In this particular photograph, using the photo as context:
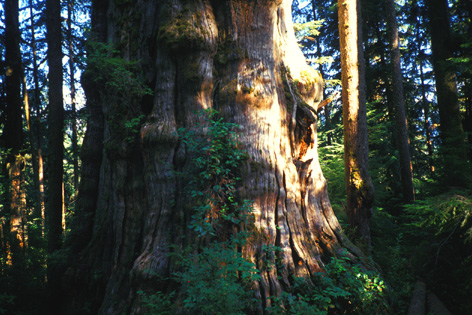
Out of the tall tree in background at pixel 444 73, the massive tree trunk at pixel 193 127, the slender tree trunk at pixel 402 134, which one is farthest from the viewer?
the slender tree trunk at pixel 402 134

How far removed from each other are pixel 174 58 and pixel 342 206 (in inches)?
256

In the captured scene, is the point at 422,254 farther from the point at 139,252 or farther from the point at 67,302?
the point at 67,302

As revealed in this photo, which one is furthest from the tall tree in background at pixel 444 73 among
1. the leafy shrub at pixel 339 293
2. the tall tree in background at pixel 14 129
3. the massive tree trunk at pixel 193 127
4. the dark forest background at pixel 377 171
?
the tall tree in background at pixel 14 129

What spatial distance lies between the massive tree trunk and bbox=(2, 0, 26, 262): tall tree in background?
3.88 m

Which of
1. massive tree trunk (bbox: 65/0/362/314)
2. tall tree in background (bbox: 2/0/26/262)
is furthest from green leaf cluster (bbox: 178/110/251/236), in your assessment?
tall tree in background (bbox: 2/0/26/262)

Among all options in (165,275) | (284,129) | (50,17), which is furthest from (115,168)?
(50,17)

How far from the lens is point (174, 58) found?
215 inches

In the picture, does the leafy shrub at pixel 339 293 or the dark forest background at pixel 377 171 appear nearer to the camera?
the leafy shrub at pixel 339 293

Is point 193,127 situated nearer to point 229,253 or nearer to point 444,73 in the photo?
point 229,253

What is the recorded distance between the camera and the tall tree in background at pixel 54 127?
23.2 ft

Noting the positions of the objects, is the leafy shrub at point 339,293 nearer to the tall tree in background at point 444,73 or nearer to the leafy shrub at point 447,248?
the leafy shrub at point 447,248

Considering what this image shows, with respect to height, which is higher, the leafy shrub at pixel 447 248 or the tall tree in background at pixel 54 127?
the tall tree in background at pixel 54 127

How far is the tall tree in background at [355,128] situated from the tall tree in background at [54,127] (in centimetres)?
677

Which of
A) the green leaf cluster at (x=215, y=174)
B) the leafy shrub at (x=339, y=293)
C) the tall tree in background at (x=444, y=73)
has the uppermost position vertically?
the tall tree in background at (x=444, y=73)
